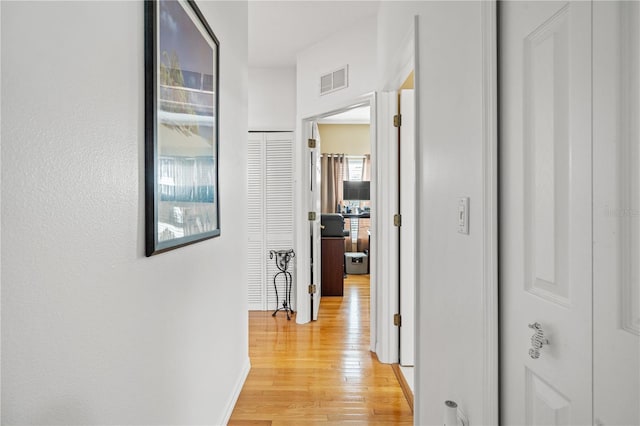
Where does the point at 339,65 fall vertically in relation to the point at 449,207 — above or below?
above

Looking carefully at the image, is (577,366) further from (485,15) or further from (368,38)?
(368,38)

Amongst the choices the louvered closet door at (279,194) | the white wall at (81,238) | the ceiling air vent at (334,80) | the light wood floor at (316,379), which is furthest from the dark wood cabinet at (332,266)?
the white wall at (81,238)

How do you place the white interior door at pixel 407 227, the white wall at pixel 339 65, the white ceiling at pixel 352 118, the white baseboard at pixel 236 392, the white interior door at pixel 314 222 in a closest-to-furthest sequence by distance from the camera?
the white baseboard at pixel 236 392, the white interior door at pixel 407 227, the white wall at pixel 339 65, the white interior door at pixel 314 222, the white ceiling at pixel 352 118

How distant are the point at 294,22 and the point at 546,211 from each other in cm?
308

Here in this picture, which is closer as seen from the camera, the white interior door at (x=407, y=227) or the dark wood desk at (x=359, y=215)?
the white interior door at (x=407, y=227)

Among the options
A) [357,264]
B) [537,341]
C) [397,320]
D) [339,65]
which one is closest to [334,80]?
[339,65]

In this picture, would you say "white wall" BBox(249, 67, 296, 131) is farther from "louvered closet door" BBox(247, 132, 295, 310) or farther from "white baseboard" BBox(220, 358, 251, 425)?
"white baseboard" BBox(220, 358, 251, 425)

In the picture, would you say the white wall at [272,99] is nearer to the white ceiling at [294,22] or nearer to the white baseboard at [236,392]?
the white ceiling at [294,22]

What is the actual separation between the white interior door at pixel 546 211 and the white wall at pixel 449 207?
11cm

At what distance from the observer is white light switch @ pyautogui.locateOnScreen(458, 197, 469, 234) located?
4.14ft

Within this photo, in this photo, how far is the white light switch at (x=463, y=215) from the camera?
126 centimetres

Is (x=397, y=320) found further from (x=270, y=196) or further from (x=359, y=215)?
(x=359, y=215)

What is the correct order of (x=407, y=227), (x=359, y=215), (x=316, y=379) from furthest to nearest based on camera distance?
(x=359, y=215) < (x=407, y=227) < (x=316, y=379)

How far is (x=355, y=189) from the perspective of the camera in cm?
747
